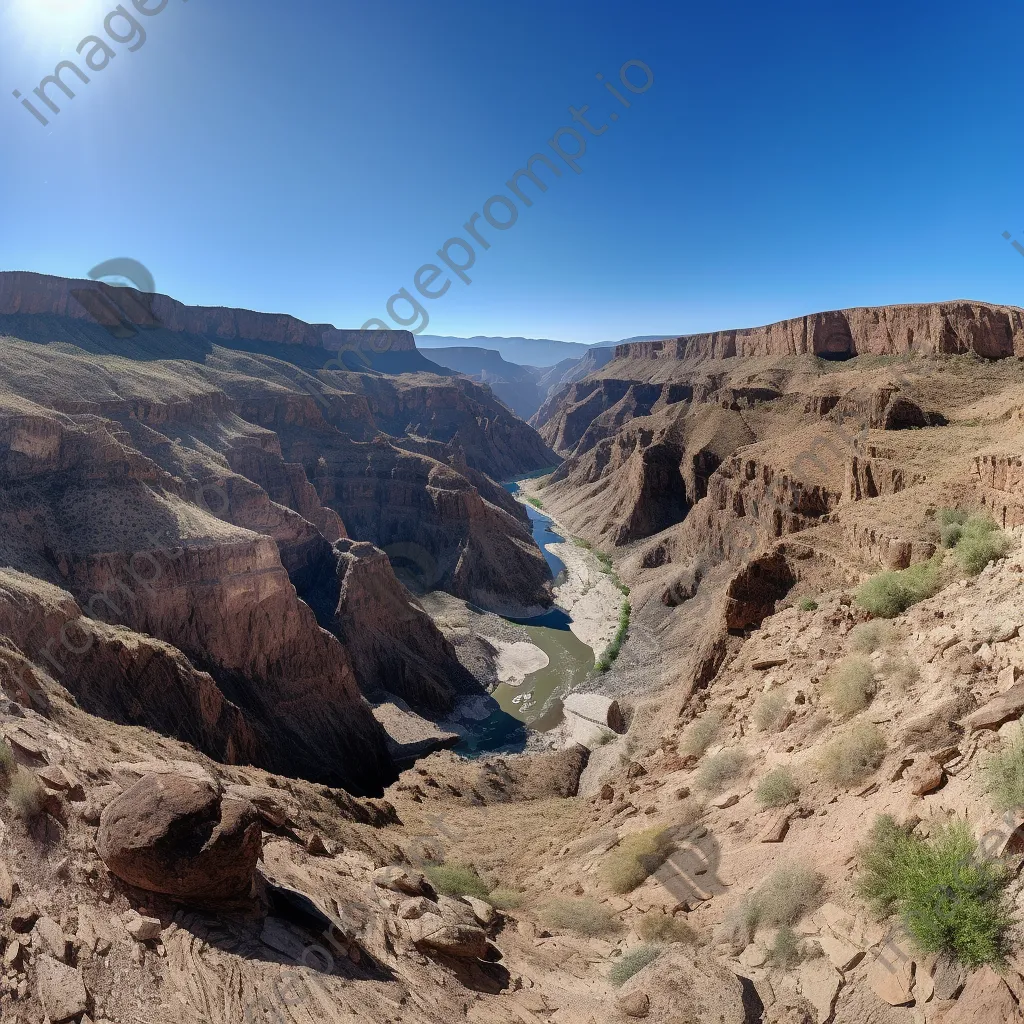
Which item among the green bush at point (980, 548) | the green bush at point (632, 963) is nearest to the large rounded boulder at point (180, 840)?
the green bush at point (632, 963)

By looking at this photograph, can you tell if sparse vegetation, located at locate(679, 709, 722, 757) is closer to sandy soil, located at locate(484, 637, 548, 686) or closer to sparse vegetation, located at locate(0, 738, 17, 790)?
sparse vegetation, located at locate(0, 738, 17, 790)

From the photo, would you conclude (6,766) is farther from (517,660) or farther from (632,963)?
(517,660)

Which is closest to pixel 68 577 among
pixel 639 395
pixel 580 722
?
pixel 580 722

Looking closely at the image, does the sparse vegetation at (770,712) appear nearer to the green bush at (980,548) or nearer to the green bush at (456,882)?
the green bush at (980,548)

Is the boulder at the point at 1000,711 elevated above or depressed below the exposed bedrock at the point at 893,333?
below

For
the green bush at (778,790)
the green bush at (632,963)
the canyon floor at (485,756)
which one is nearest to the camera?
the canyon floor at (485,756)

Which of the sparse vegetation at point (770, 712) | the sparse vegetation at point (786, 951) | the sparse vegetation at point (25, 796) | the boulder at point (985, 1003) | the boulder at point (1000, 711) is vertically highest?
the boulder at point (1000, 711)
